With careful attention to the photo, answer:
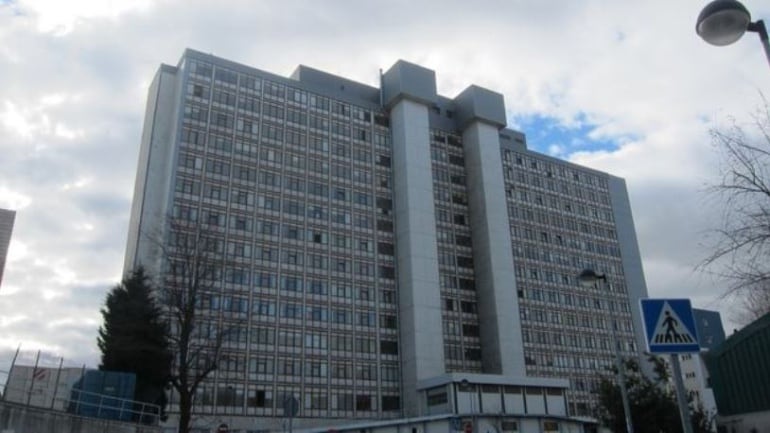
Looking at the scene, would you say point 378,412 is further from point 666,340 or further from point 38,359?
point 666,340

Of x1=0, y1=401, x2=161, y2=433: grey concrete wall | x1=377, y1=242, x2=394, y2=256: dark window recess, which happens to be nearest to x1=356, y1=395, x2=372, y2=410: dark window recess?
x1=377, y1=242, x2=394, y2=256: dark window recess

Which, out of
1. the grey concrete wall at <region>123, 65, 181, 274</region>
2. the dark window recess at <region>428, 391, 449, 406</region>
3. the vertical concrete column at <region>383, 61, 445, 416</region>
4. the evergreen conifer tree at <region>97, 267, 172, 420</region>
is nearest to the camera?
the evergreen conifer tree at <region>97, 267, 172, 420</region>

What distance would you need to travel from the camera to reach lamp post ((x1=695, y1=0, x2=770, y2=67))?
8.70 metres

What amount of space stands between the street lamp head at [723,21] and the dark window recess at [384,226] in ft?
239

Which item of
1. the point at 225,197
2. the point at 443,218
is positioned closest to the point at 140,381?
the point at 225,197

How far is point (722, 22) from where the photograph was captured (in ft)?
28.8

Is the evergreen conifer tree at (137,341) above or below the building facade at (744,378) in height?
above

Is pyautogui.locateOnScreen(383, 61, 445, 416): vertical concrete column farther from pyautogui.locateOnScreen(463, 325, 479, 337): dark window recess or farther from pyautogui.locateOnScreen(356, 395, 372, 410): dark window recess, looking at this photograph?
pyautogui.locateOnScreen(463, 325, 479, 337): dark window recess

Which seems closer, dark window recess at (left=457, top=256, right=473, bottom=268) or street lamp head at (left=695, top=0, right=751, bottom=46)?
street lamp head at (left=695, top=0, right=751, bottom=46)

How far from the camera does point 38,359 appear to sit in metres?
28.5

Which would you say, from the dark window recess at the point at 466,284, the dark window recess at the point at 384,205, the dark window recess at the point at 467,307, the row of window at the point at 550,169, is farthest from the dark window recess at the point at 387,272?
the row of window at the point at 550,169

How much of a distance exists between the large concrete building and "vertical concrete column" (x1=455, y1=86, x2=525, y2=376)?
258 millimetres

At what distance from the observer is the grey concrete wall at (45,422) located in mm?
22406

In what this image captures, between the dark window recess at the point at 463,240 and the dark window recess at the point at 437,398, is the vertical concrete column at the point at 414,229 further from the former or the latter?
the dark window recess at the point at 463,240
